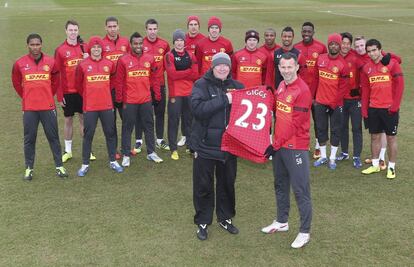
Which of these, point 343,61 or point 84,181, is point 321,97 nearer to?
point 343,61

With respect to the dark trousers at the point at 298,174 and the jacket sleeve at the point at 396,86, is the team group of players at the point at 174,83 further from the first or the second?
the dark trousers at the point at 298,174

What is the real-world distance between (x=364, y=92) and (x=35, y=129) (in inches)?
240

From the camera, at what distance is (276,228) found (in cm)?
655

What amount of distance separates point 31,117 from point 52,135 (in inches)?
19.5

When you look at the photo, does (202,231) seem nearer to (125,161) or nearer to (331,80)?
(125,161)

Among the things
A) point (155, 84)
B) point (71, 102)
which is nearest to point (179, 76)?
point (155, 84)

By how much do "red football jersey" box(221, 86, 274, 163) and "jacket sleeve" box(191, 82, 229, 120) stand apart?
18cm

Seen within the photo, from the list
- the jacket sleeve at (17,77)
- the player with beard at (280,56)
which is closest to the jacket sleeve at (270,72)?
the player with beard at (280,56)

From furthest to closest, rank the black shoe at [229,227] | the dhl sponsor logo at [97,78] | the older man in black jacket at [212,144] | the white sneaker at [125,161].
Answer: the white sneaker at [125,161] < the dhl sponsor logo at [97,78] < the black shoe at [229,227] < the older man in black jacket at [212,144]

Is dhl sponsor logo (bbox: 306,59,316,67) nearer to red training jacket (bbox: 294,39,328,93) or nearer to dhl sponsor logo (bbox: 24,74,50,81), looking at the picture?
red training jacket (bbox: 294,39,328,93)

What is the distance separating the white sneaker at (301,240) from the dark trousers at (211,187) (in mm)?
987

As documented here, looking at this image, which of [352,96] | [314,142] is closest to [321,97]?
[352,96]

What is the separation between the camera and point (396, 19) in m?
32.3

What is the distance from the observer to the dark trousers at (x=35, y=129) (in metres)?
8.17
